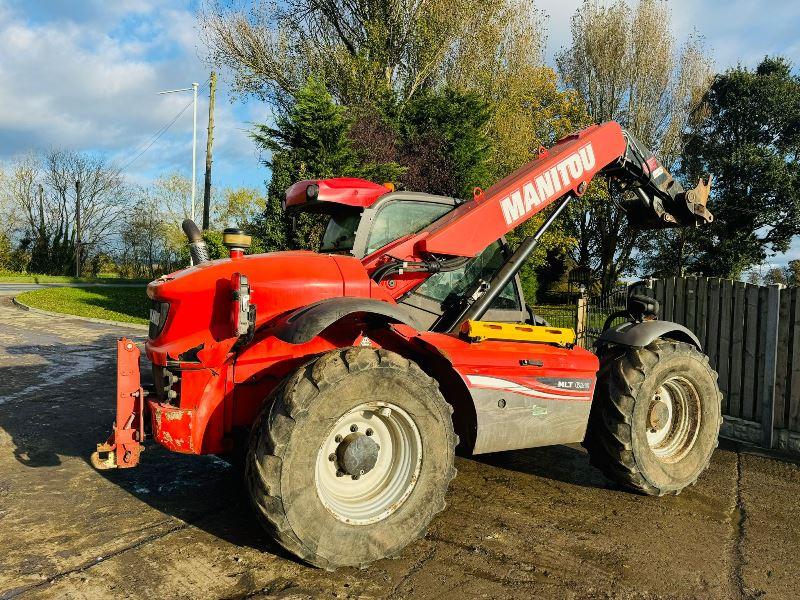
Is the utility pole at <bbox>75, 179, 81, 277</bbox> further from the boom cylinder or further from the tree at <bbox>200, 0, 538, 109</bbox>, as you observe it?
the boom cylinder

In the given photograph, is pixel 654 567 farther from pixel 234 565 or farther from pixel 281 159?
pixel 281 159

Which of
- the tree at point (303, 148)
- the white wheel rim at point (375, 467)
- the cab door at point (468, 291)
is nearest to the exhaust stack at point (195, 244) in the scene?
the cab door at point (468, 291)

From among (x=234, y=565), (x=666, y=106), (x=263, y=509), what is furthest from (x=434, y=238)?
(x=666, y=106)

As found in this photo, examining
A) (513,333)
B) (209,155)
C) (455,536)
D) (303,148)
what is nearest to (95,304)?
(209,155)

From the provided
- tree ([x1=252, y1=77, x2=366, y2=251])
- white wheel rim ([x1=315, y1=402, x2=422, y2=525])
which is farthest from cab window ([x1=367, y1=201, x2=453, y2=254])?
tree ([x1=252, y1=77, x2=366, y2=251])

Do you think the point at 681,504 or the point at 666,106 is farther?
the point at 666,106

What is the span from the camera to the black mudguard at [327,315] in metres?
3.29

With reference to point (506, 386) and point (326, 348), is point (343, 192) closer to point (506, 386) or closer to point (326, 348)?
point (326, 348)

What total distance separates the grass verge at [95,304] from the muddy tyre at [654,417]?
50.5ft

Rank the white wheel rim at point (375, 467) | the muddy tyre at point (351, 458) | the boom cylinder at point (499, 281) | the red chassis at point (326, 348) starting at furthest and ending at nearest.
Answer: the boom cylinder at point (499, 281), the red chassis at point (326, 348), the white wheel rim at point (375, 467), the muddy tyre at point (351, 458)

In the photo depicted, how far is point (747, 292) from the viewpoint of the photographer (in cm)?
662

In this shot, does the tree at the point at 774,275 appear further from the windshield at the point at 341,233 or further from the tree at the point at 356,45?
the windshield at the point at 341,233

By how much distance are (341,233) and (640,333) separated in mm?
2460

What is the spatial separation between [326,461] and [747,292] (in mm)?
5342
